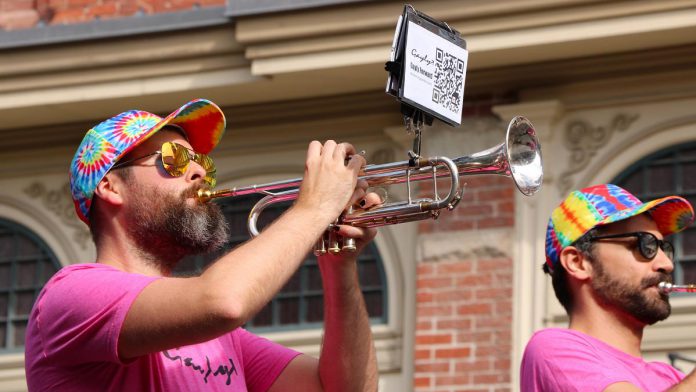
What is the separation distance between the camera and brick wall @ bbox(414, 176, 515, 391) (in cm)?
806

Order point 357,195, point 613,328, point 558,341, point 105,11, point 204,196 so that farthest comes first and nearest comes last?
point 105,11 < point 613,328 < point 558,341 < point 204,196 < point 357,195

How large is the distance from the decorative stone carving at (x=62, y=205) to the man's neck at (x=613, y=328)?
496 cm

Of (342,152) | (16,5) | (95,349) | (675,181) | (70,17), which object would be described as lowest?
(95,349)

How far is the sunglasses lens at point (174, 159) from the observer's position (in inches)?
165

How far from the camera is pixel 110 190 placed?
4.16 meters

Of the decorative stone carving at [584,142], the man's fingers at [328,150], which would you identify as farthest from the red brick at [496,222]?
the man's fingers at [328,150]

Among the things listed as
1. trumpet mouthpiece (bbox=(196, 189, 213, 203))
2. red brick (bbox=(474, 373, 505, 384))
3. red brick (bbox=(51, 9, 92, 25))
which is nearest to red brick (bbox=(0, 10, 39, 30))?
red brick (bbox=(51, 9, 92, 25))

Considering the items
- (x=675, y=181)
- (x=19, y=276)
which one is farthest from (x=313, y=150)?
(x=19, y=276)

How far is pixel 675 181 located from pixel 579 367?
3689mm

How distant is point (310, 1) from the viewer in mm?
8211

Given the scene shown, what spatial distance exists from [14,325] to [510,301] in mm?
3282

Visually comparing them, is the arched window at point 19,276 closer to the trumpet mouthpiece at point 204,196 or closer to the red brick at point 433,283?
the red brick at point 433,283

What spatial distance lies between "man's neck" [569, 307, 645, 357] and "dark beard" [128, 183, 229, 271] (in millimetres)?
1458

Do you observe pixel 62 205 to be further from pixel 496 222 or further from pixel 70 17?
pixel 496 222
